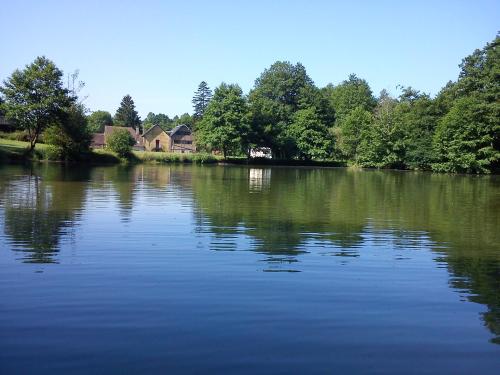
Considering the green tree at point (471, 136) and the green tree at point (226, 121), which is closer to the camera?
the green tree at point (471, 136)

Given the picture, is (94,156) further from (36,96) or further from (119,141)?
(36,96)

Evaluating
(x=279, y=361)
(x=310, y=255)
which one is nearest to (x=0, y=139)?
(x=310, y=255)

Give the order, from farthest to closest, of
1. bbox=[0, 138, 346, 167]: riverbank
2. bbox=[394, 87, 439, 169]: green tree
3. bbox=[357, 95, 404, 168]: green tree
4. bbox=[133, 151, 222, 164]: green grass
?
bbox=[357, 95, 404, 168]: green tree → bbox=[394, 87, 439, 169]: green tree → bbox=[133, 151, 222, 164]: green grass → bbox=[0, 138, 346, 167]: riverbank

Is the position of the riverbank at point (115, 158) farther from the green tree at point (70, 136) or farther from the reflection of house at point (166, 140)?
the reflection of house at point (166, 140)

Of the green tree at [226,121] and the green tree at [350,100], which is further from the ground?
the green tree at [350,100]

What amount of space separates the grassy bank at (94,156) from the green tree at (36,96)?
174cm

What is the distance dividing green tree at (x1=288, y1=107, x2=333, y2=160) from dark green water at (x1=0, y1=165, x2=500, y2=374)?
274 ft

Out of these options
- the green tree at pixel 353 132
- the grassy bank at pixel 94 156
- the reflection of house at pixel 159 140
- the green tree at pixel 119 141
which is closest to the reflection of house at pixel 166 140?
the reflection of house at pixel 159 140

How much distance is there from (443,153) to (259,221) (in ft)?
240

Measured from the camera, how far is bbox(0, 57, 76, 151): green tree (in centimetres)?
6788

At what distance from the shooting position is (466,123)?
7894 centimetres

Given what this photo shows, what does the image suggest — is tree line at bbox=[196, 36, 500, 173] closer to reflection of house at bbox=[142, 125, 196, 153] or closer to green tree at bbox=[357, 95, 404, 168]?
green tree at bbox=[357, 95, 404, 168]

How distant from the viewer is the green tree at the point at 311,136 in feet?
334

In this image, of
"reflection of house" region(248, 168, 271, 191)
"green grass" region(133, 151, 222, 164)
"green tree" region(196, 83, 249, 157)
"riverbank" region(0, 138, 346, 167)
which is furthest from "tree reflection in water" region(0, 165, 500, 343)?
"green tree" region(196, 83, 249, 157)
